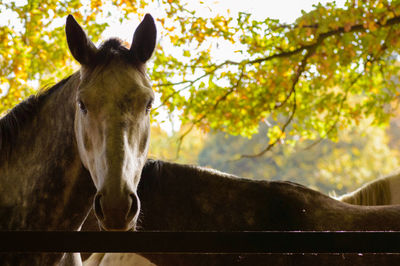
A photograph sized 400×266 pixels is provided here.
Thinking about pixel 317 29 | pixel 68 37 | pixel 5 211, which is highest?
pixel 317 29

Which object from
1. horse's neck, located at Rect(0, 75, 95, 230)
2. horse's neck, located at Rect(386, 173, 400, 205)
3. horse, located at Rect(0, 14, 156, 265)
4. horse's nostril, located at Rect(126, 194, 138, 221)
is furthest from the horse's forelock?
horse's neck, located at Rect(386, 173, 400, 205)

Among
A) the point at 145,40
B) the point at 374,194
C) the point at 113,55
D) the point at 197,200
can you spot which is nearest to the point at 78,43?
the point at 113,55

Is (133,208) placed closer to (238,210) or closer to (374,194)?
(238,210)

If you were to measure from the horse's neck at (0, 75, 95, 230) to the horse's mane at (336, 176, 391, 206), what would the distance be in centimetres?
291

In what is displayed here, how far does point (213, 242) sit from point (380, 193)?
10.4 ft

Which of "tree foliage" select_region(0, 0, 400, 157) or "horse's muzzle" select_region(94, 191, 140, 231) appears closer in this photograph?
"horse's muzzle" select_region(94, 191, 140, 231)

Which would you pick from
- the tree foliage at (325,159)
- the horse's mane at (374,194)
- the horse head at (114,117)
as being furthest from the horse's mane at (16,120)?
the tree foliage at (325,159)

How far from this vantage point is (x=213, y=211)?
280 cm

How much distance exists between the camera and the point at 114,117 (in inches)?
75.8

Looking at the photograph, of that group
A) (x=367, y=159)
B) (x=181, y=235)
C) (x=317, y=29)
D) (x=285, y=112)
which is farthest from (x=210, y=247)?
(x=367, y=159)

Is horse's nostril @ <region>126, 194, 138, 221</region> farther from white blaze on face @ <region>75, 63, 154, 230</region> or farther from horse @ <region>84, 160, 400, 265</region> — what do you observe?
horse @ <region>84, 160, 400, 265</region>

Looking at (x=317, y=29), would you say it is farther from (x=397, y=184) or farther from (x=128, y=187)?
(x=128, y=187)

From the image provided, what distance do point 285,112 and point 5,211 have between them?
542cm

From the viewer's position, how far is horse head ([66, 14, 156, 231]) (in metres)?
1.75
